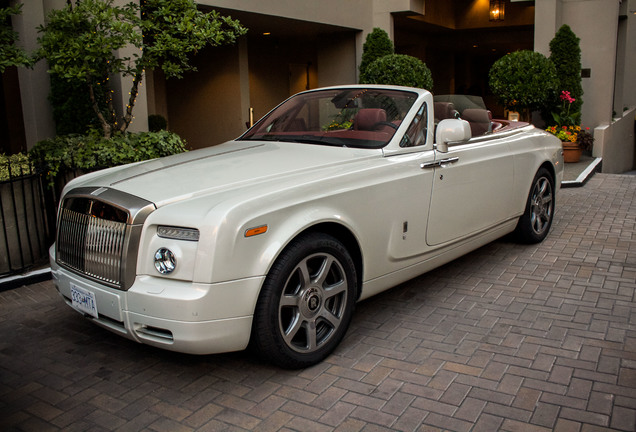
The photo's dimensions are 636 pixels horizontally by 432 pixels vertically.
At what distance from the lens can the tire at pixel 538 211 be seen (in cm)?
609

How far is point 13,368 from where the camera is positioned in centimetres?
375

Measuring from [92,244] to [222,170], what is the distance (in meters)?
0.94

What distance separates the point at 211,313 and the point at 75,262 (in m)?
1.12

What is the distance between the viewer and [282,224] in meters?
3.38

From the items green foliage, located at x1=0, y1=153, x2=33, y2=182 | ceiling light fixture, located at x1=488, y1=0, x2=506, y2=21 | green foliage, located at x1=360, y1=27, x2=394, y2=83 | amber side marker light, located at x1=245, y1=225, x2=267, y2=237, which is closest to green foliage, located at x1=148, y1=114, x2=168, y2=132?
green foliage, located at x1=360, y1=27, x2=394, y2=83

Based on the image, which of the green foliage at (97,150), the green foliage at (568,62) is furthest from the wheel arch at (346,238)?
the green foliage at (568,62)

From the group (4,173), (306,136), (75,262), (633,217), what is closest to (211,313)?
(75,262)

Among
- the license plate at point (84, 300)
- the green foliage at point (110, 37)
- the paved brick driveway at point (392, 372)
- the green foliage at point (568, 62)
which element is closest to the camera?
the paved brick driveway at point (392, 372)

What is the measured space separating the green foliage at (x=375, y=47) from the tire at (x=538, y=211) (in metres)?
8.74

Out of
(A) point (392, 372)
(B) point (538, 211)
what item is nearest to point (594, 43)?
(B) point (538, 211)

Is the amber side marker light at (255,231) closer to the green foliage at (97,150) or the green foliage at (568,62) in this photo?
the green foliage at (97,150)

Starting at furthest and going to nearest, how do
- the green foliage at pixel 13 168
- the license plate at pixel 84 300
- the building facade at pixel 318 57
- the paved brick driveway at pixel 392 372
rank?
the building facade at pixel 318 57
the green foliage at pixel 13 168
the license plate at pixel 84 300
the paved brick driveway at pixel 392 372

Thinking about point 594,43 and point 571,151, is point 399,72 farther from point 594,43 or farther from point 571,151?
point 594,43

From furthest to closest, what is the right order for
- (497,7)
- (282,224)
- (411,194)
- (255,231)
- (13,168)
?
(497,7) < (13,168) < (411,194) < (282,224) < (255,231)
